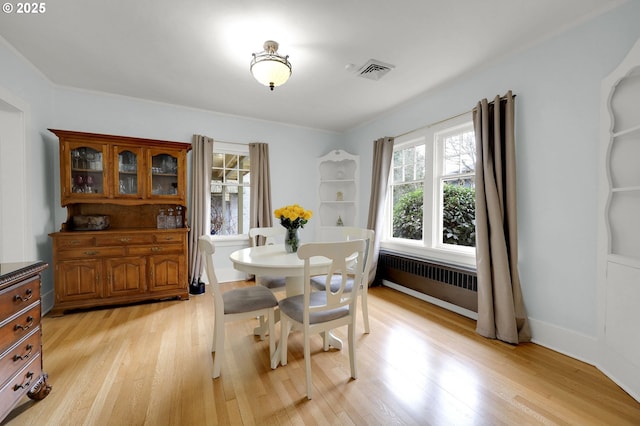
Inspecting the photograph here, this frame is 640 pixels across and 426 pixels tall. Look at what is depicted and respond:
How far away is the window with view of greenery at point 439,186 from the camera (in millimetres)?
2977

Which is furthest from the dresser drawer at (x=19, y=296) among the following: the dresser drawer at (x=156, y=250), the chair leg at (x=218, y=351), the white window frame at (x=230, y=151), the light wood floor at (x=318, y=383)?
the white window frame at (x=230, y=151)

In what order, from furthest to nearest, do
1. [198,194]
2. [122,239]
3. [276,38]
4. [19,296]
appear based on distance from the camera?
[198,194] → [122,239] → [276,38] → [19,296]

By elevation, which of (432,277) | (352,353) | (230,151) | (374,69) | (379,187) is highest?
(374,69)

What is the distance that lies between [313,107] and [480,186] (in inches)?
93.7

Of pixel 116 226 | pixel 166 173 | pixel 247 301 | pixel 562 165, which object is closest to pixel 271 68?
pixel 247 301

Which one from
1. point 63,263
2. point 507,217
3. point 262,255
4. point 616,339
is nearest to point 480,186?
point 507,217

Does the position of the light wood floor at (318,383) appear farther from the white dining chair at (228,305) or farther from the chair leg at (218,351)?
the white dining chair at (228,305)

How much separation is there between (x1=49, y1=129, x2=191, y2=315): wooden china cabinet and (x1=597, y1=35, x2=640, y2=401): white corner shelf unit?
396cm

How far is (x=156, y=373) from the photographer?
1.84m

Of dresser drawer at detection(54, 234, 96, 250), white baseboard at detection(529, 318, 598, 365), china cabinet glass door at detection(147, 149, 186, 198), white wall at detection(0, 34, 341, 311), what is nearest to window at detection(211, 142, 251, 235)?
white wall at detection(0, 34, 341, 311)

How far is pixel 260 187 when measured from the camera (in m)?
4.14

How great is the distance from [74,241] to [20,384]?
1.85 meters

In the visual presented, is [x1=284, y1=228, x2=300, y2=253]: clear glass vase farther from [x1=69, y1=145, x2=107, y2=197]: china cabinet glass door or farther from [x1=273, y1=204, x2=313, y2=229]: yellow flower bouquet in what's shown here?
[x1=69, y1=145, x2=107, y2=197]: china cabinet glass door

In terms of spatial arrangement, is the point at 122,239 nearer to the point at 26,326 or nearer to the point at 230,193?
the point at 230,193
